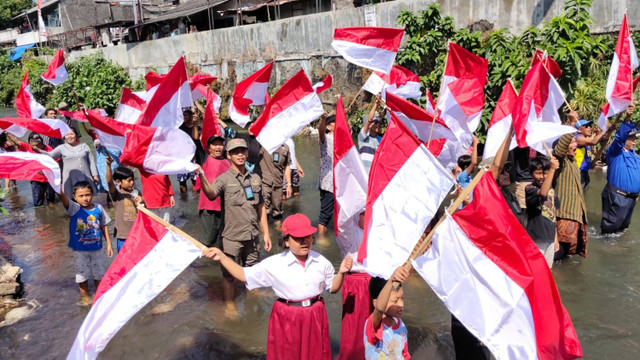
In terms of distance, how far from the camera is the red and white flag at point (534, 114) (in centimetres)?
470

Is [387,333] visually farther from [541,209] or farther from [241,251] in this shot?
[541,209]

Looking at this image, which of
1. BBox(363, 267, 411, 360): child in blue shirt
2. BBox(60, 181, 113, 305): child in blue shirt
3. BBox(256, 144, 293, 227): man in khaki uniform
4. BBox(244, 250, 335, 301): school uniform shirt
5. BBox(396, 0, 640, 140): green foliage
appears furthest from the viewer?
BBox(396, 0, 640, 140): green foliage

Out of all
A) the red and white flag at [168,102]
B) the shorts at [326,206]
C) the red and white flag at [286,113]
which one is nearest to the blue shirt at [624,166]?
the shorts at [326,206]


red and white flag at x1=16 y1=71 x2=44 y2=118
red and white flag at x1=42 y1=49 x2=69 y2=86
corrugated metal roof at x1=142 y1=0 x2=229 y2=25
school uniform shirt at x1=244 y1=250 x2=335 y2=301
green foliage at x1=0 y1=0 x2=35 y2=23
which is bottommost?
school uniform shirt at x1=244 y1=250 x2=335 y2=301

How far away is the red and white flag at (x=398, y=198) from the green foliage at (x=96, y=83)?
22.7 m

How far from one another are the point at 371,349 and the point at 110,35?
4104 centimetres

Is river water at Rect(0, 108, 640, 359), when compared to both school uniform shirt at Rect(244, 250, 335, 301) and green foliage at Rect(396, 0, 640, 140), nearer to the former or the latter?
school uniform shirt at Rect(244, 250, 335, 301)

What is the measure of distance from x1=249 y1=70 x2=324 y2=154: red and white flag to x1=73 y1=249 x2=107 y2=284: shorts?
7.34 ft

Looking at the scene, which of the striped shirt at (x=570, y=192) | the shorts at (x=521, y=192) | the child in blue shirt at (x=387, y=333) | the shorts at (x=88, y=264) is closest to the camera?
the child in blue shirt at (x=387, y=333)

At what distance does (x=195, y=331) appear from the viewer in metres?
5.46

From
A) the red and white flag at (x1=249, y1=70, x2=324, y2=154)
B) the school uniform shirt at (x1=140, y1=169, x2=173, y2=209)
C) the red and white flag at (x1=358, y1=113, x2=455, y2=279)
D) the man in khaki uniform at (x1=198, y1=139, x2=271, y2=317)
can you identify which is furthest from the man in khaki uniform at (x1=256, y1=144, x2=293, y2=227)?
the red and white flag at (x1=358, y1=113, x2=455, y2=279)

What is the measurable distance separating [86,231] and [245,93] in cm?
309

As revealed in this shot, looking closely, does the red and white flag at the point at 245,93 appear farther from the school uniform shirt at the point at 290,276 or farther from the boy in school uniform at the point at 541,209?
Result: the school uniform shirt at the point at 290,276

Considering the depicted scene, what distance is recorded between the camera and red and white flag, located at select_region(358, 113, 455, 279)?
3486mm
